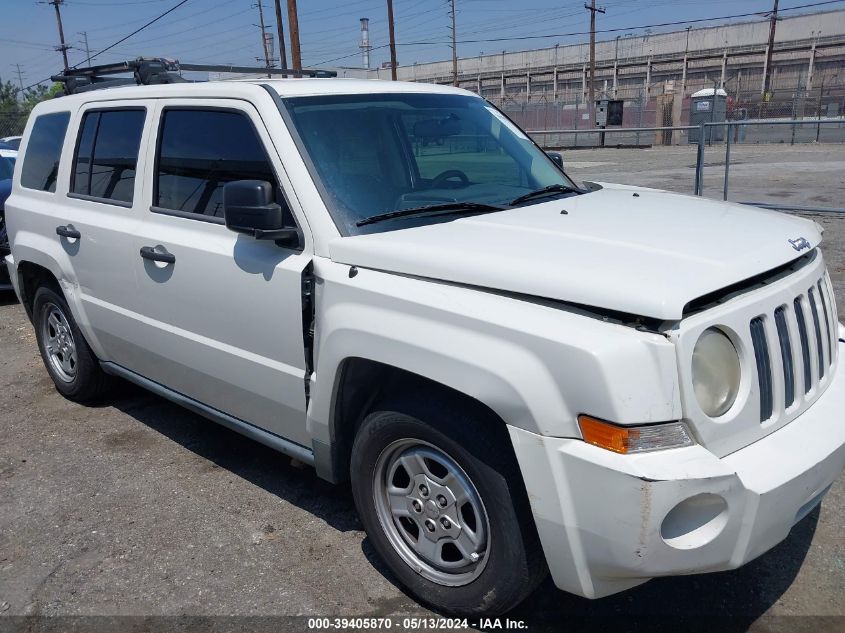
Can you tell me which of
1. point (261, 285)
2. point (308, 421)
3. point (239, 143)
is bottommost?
point (308, 421)

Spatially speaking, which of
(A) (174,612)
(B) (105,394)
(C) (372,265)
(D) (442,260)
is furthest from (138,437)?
(D) (442,260)

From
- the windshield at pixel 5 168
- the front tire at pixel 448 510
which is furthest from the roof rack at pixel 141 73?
the windshield at pixel 5 168

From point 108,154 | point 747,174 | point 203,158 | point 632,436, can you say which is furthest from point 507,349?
point 747,174

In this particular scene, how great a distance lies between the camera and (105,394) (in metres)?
5.38

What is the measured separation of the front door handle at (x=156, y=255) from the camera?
3.75m

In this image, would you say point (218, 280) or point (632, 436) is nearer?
point (632, 436)

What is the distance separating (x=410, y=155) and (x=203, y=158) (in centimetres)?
101

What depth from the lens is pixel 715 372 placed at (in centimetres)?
238

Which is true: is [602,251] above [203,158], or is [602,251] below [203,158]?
below

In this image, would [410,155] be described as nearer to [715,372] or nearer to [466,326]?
[466,326]

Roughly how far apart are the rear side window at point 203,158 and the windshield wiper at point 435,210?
20.2 inches

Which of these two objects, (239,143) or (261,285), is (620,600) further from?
(239,143)

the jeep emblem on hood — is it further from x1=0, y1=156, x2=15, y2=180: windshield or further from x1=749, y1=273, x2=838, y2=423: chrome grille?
x1=0, y1=156, x2=15, y2=180: windshield

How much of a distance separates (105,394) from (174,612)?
8.83 ft
